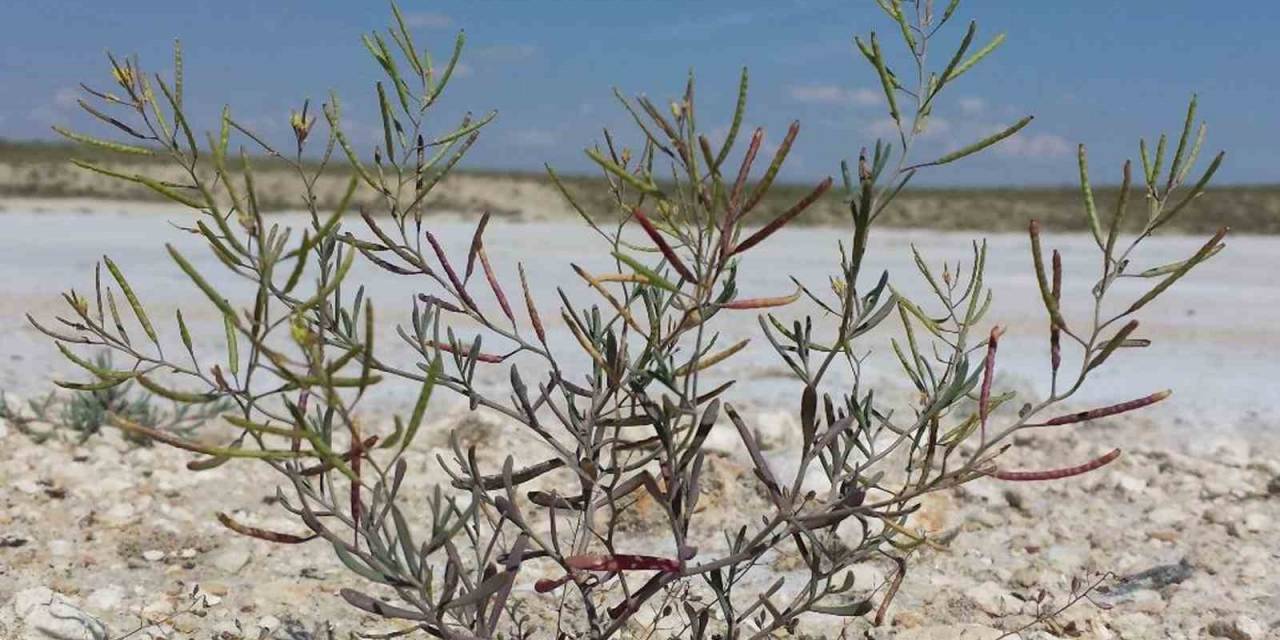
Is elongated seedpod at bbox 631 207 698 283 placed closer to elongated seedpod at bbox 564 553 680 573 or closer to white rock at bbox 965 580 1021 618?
elongated seedpod at bbox 564 553 680 573

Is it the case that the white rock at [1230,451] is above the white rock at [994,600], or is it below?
above

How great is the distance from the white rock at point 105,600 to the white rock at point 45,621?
13cm

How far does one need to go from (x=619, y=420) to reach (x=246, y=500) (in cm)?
218

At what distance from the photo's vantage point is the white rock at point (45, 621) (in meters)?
2.27

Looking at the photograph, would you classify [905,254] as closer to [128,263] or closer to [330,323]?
[128,263]

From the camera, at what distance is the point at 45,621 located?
228 cm

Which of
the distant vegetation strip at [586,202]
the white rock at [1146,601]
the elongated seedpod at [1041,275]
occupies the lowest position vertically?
the distant vegetation strip at [586,202]

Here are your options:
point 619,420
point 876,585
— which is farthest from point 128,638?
point 876,585

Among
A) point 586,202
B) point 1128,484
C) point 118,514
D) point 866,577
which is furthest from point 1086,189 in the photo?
point 586,202

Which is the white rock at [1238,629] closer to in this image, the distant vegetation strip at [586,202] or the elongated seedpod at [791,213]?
the elongated seedpod at [791,213]

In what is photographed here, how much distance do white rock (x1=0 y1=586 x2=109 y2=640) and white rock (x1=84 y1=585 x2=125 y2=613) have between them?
0.44 feet

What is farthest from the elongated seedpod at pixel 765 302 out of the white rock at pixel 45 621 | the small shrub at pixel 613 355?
the white rock at pixel 45 621

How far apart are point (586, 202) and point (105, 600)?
1567 inches

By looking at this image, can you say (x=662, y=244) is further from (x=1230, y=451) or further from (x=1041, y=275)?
(x=1230, y=451)
